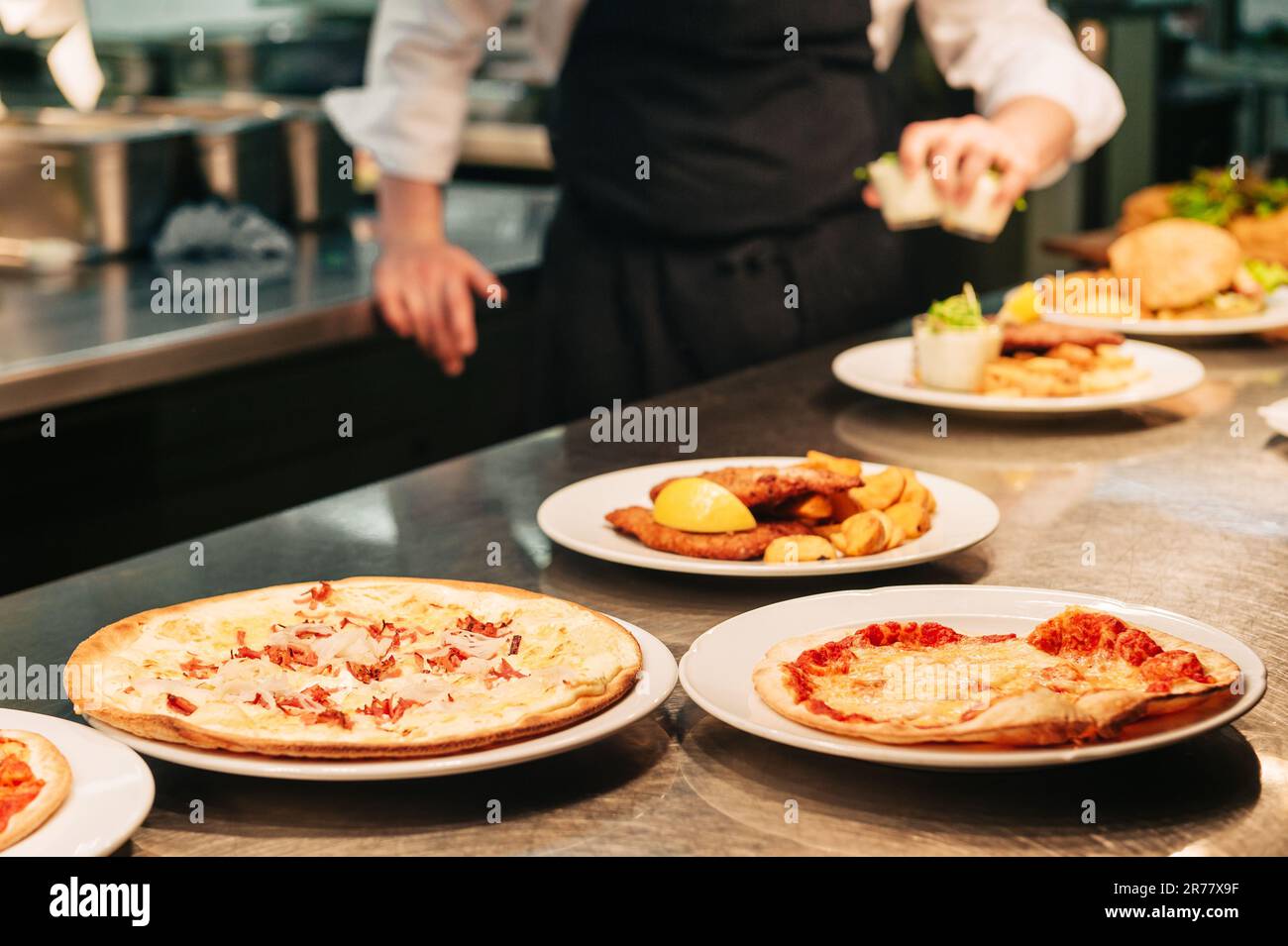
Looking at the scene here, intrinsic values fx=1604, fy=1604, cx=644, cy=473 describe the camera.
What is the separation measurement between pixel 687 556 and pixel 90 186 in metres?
2.20

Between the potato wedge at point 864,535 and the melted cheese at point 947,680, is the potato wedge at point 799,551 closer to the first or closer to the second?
the potato wedge at point 864,535

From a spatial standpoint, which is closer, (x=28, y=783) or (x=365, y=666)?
(x=28, y=783)

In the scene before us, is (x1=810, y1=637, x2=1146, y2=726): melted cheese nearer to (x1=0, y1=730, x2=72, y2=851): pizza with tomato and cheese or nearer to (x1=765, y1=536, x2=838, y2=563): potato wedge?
(x1=765, y1=536, x2=838, y2=563): potato wedge

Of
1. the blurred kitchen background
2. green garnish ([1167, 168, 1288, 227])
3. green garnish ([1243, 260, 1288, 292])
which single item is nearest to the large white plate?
the blurred kitchen background

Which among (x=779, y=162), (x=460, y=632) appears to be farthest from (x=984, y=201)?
(x=460, y=632)

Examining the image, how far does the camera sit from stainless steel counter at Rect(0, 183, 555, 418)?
2.35 meters

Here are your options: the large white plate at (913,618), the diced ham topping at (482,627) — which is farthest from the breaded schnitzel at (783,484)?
the diced ham topping at (482,627)

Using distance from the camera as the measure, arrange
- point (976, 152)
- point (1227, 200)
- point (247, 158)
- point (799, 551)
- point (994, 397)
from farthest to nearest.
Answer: point (247, 158) < point (1227, 200) < point (976, 152) < point (994, 397) < point (799, 551)

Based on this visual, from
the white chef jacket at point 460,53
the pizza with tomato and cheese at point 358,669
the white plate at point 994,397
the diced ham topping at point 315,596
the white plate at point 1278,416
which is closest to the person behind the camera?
the pizza with tomato and cheese at point 358,669

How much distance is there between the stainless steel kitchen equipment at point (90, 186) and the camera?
10.2ft

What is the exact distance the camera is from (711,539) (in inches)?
55.1

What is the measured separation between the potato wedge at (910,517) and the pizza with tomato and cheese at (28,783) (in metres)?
0.75

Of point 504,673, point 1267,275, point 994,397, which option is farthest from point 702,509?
point 1267,275

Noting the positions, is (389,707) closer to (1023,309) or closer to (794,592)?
(794,592)
